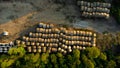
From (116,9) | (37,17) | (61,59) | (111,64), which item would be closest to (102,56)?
(111,64)

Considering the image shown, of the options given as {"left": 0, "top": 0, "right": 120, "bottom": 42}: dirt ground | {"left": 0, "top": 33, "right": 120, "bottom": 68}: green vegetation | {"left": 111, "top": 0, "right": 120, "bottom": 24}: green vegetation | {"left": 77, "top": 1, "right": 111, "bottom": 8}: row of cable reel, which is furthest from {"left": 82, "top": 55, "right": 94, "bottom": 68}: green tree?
{"left": 77, "top": 1, "right": 111, "bottom": 8}: row of cable reel

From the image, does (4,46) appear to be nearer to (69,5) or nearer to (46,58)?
(46,58)

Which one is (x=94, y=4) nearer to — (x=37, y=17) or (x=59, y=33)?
(x=59, y=33)

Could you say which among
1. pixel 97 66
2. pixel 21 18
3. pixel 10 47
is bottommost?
pixel 97 66

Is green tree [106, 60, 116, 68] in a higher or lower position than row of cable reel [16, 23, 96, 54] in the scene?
lower

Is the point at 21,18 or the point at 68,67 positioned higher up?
the point at 21,18

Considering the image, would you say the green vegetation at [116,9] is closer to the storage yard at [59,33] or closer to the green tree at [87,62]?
the storage yard at [59,33]

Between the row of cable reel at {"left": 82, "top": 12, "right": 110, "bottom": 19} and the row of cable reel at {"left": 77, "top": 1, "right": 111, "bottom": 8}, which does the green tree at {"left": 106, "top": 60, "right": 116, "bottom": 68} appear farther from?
the row of cable reel at {"left": 77, "top": 1, "right": 111, "bottom": 8}

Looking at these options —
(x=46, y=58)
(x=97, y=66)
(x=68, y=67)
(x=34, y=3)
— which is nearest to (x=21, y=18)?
(x=34, y=3)
